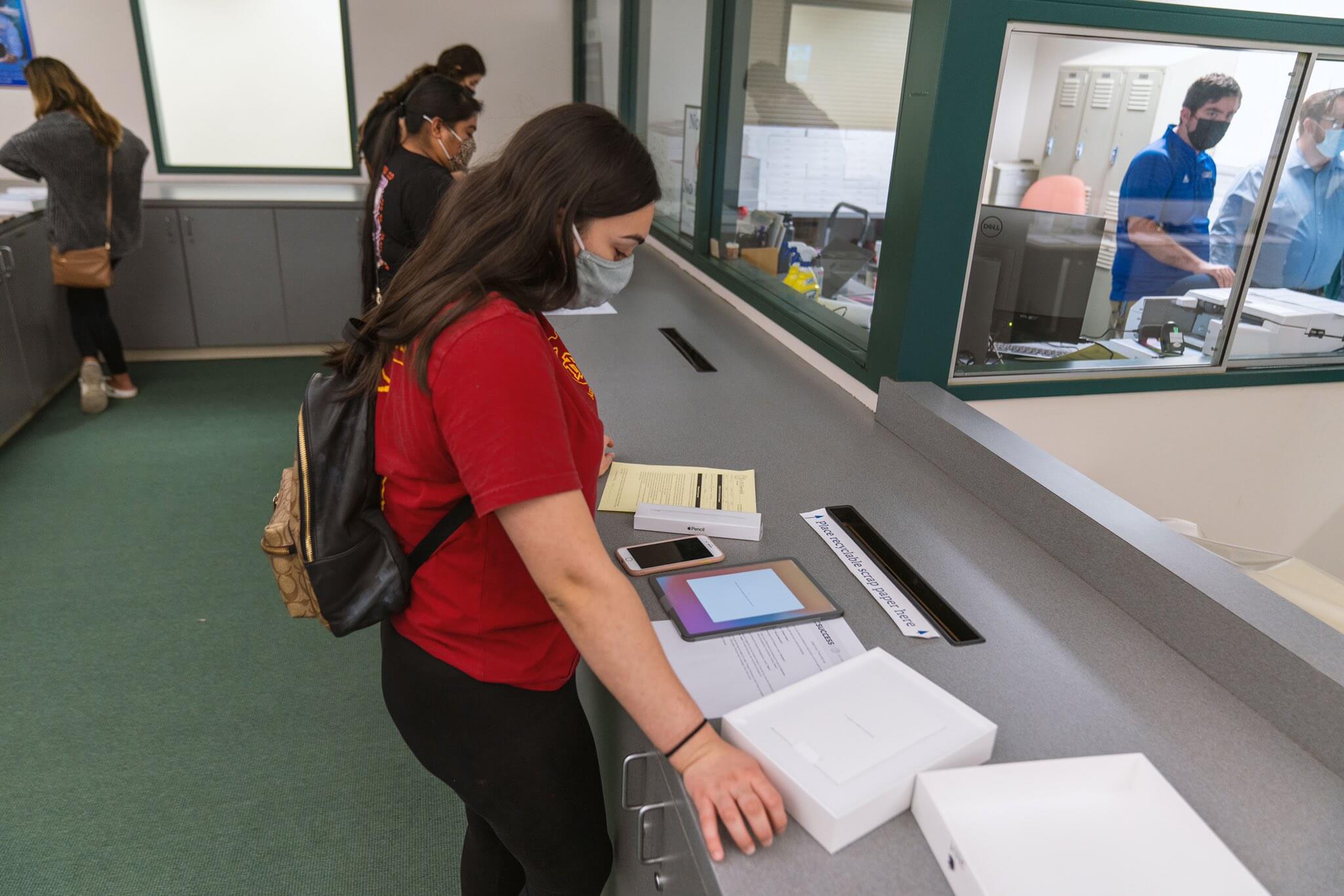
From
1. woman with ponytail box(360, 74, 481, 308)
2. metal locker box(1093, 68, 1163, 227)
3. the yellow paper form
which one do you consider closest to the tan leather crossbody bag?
woman with ponytail box(360, 74, 481, 308)

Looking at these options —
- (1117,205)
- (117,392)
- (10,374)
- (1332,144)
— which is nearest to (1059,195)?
(1117,205)

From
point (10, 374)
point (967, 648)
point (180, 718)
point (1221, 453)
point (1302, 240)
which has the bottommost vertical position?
point (180, 718)

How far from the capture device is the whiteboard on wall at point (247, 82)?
4391 mm

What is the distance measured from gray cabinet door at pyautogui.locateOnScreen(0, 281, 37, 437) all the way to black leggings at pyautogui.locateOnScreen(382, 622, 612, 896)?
3.00 metres

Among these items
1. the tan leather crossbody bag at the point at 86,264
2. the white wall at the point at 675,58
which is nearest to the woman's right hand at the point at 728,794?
the white wall at the point at 675,58

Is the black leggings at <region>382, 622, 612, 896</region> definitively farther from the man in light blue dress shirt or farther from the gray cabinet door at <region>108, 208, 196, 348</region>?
the gray cabinet door at <region>108, 208, 196, 348</region>

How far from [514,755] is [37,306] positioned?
11.7 ft

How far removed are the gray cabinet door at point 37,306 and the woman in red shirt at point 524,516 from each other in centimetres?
318

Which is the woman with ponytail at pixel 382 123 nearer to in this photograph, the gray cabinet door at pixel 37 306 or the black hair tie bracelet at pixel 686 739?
the gray cabinet door at pixel 37 306

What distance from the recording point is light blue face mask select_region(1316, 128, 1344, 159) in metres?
1.99

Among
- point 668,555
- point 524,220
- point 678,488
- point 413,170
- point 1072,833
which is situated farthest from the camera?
point 413,170

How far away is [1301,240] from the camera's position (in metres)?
2.12

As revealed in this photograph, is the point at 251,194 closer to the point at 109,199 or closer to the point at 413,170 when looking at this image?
the point at 109,199

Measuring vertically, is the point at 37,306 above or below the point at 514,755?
below
